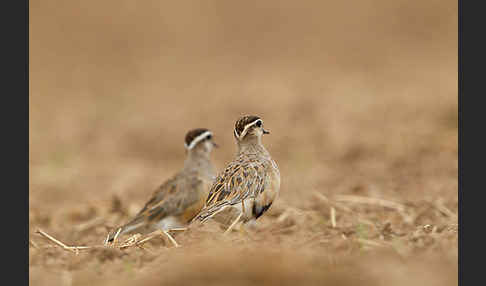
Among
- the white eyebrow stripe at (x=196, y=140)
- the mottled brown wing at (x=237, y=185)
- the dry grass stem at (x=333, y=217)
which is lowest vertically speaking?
the dry grass stem at (x=333, y=217)

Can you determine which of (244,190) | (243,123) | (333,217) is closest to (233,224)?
(244,190)

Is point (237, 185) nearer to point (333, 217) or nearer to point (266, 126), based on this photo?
point (333, 217)

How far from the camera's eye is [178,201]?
7539 millimetres

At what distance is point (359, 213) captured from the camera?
26.3 ft

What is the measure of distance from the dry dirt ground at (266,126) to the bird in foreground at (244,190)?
0.18 meters

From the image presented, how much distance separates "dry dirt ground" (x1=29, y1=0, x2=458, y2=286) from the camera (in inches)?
213

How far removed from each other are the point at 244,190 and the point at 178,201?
4.90 feet

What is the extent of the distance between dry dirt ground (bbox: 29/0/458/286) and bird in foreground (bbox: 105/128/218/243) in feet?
2.12

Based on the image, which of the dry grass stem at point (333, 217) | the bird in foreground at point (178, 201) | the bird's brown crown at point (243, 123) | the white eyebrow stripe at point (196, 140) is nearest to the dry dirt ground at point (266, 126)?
the dry grass stem at point (333, 217)

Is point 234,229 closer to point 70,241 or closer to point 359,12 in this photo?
point 70,241

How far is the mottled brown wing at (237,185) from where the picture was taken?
6227 millimetres

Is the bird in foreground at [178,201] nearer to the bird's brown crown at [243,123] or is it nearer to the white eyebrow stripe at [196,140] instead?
the white eyebrow stripe at [196,140]

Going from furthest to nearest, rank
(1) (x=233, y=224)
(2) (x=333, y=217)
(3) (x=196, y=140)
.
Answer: (3) (x=196, y=140), (2) (x=333, y=217), (1) (x=233, y=224)

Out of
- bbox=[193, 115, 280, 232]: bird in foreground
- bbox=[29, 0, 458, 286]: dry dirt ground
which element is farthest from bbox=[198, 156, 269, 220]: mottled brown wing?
bbox=[29, 0, 458, 286]: dry dirt ground
